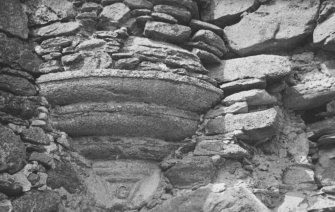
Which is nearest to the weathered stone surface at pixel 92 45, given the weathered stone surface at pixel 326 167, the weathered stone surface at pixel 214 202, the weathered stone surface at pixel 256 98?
the weathered stone surface at pixel 256 98

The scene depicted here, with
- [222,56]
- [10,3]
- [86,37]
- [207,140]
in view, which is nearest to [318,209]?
[207,140]

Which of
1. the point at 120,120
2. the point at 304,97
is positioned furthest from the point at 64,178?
the point at 304,97

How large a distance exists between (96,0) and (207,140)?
1.05 meters

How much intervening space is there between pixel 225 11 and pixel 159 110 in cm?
91

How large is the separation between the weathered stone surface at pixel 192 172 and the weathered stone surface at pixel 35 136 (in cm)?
71

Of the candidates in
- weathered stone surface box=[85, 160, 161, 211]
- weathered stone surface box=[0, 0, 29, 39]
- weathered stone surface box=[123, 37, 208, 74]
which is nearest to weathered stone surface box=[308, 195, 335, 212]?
weathered stone surface box=[85, 160, 161, 211]

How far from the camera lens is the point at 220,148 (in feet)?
9.04

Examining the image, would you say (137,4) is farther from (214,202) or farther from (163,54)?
(214,202)

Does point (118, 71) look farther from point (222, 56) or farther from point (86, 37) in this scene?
point (222, 56)

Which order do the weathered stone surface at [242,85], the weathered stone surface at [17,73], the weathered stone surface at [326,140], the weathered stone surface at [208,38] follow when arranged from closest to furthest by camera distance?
the weathered stone surface at [17,73], the weathered stone surface at [326,140], the weathered stone surface at [242,85], the weathered stone surface at [208,38]

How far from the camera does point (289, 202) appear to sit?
266 cm

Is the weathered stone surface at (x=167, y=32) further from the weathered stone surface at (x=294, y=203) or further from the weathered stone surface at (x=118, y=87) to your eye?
the weathered stone surface at (x=294, y=203)

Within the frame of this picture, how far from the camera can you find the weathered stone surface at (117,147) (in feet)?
8.91

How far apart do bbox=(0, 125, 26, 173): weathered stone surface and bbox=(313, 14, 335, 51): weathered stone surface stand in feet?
5.87
